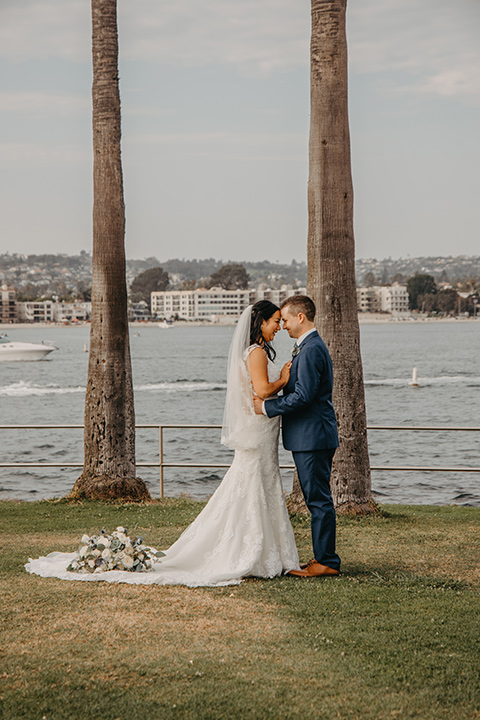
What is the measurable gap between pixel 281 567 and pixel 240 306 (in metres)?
173

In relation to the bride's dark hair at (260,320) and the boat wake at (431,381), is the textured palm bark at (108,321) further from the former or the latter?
the boat wake at (431,381)

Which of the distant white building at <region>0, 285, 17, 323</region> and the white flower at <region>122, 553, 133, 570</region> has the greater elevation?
the distant white building at <region>0, 285, 17, 323</region>

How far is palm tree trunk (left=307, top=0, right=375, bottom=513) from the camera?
9.37 meters

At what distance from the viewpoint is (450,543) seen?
7953 mm

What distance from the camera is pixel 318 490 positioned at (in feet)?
20.1

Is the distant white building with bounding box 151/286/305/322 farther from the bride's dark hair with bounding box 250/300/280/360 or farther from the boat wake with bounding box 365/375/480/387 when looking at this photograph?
the bride's dark hair with bounding box 250/300/280/360

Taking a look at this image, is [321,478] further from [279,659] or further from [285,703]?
→ [285,703]

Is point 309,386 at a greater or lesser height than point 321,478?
greater

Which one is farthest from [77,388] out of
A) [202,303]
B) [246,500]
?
[202,303]

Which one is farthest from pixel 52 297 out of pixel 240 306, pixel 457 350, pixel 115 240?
pixel 115 240

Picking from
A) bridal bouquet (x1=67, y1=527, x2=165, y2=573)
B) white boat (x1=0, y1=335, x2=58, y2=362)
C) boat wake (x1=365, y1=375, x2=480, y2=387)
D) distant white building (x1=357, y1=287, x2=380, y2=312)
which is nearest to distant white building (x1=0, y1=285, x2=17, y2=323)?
distant white building (x1=357, y1=287, x2=380, y2=312)

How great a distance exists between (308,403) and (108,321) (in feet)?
17.6

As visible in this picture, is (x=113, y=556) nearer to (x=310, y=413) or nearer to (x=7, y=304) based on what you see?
(x=310, y=413)

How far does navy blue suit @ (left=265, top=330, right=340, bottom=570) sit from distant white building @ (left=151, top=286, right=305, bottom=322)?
155 meters
